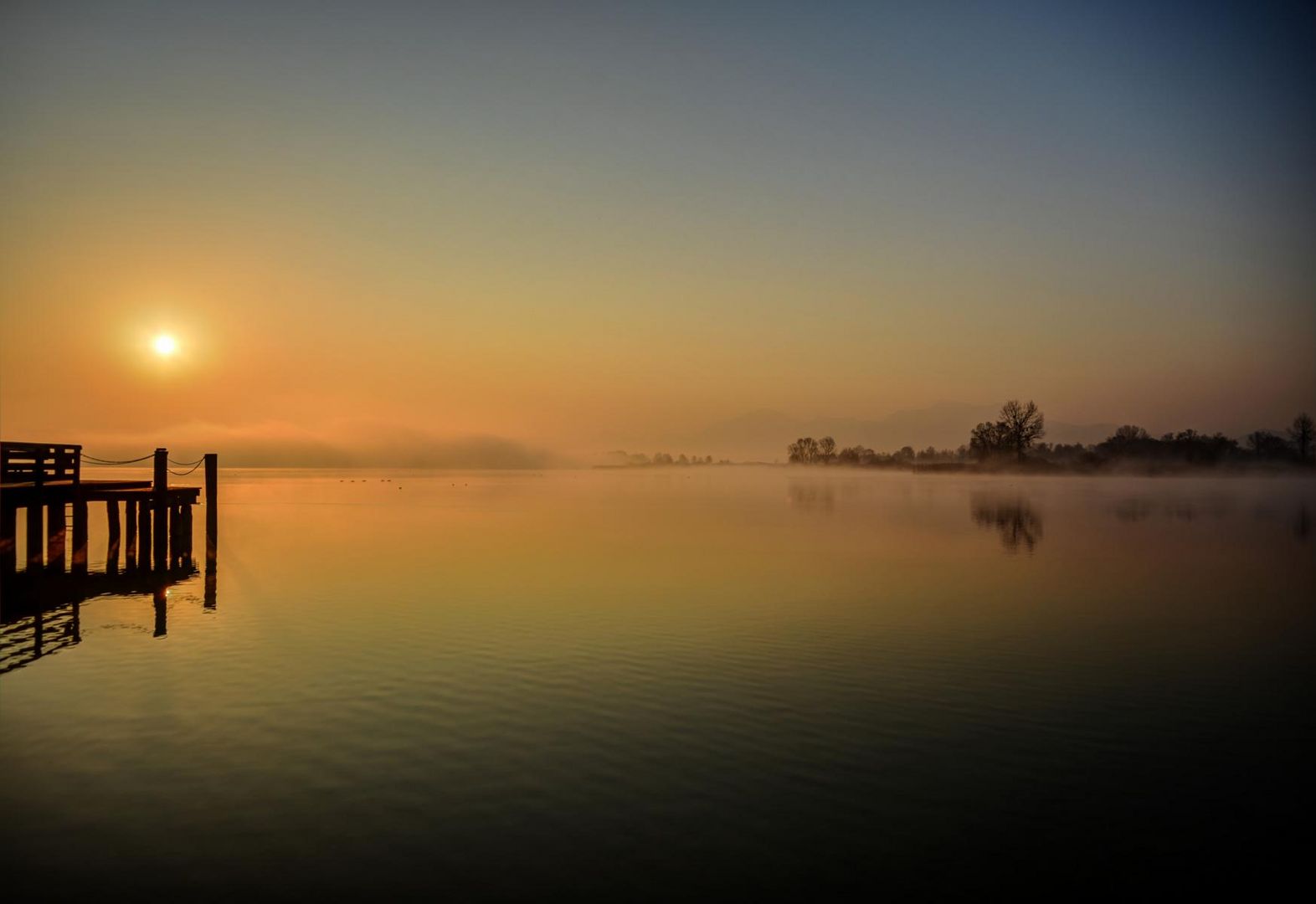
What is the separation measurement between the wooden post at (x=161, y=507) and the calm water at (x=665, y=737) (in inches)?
234

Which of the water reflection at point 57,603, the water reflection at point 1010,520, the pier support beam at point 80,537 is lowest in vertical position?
the water reflection at point 57,603

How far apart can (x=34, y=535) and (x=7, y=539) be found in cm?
443

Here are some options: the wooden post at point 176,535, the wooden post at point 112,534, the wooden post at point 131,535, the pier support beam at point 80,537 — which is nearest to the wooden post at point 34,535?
the pier support beam at point 80,537

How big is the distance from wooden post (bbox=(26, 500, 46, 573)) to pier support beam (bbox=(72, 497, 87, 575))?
103 centimetres

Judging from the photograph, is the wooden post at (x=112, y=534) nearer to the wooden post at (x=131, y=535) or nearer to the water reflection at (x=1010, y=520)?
the wooden post at (x=131, y=535)

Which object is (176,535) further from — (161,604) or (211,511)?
(161,604)

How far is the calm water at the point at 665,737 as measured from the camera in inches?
366

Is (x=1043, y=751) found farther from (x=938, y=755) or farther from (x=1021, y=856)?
(x=1021, y=856)

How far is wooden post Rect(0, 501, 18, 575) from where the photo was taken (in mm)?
26812

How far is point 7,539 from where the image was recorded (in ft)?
90.6

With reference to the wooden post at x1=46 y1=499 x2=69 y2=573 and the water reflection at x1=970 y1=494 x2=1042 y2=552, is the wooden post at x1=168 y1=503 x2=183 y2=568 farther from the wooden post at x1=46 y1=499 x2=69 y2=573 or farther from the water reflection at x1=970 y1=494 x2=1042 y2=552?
the water reflection at x1=970 y1=494 x2=1042 y2=552

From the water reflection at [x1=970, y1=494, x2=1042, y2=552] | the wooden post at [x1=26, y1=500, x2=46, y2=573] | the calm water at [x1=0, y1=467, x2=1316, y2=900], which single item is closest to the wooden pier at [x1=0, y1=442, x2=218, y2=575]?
the wooden post at [x1=26, y1=500, x2=46, y2=573]

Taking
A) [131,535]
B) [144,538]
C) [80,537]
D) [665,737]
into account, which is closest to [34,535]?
[80,537]

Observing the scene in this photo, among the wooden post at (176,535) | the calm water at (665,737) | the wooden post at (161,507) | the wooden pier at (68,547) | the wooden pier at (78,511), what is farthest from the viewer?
the wooden post at (176,535)
